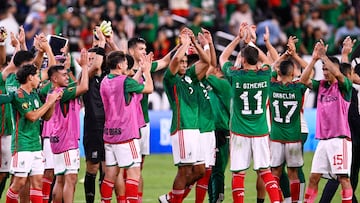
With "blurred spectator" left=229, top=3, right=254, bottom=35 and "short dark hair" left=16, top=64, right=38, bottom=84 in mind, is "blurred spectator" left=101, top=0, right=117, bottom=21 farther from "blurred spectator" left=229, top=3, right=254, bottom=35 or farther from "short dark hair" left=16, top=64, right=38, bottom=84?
"short dark hair" left=16, top=64, right=38, bottom=84

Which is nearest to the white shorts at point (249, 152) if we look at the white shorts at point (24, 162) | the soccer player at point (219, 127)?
the soccer player at point (219, 127)

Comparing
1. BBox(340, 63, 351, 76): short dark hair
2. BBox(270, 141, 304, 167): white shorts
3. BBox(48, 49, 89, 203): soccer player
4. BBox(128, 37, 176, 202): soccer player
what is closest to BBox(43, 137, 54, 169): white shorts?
BBox(48, 49, 89, 203): soccer player

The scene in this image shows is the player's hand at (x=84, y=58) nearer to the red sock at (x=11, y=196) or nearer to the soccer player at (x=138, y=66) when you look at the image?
the soccer player at (x=138, y=66)

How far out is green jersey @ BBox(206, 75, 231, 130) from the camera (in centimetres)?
1538

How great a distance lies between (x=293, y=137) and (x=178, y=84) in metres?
1.82

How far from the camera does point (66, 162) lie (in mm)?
13906

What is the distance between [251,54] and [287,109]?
1.11 meters

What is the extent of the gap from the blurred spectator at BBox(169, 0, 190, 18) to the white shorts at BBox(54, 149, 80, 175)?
15533 millimetres

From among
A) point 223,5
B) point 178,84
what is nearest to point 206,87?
point 178,84

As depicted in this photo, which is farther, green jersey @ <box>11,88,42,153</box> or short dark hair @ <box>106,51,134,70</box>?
short dark hair @ <box>106,51,134,70</box>

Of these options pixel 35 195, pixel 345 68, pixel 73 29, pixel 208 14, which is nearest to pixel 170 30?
pixel 208 14

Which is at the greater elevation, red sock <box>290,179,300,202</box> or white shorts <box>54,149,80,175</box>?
white shorts <box>54,149,80,175</box>

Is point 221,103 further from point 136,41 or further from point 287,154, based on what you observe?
point 136,41

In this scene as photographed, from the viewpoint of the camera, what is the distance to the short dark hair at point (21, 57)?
14.0 m
